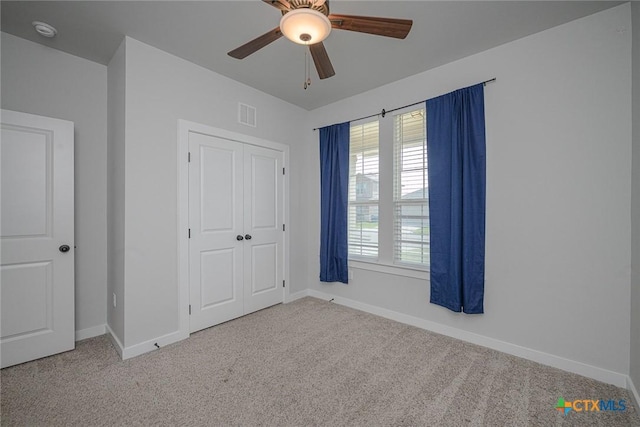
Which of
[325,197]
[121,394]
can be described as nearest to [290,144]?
[325,197]

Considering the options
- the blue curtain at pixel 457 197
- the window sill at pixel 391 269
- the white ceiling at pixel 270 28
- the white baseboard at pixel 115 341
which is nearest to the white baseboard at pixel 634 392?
the blue curtain at pixel 457 197

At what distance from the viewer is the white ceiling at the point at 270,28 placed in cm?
208

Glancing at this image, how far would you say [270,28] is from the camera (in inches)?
93.1

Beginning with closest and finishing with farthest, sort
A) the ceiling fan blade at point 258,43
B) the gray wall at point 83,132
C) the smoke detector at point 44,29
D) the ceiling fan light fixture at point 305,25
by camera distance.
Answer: the ceiling fan light fixture at point 305,25 < the ceiling fan blade at point 258,43 < the smoke detector at point 44,29 < the gray wall at point 83,132

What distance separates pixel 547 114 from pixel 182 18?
10.3 feet

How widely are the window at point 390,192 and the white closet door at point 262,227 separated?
1.01 metres

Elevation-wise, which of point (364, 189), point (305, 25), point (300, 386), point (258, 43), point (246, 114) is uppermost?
point (246, 114)

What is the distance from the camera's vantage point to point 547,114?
2.34 meters

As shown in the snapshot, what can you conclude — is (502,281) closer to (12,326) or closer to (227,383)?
(227,383)

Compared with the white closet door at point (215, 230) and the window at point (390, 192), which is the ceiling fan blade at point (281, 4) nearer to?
the white closet door at point (215, 230)

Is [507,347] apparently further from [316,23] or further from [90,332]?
[90,332]

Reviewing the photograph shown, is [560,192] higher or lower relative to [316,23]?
lower

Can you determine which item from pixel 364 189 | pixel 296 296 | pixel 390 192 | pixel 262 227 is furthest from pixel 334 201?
pixel 296 296

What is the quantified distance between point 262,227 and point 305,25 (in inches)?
101
